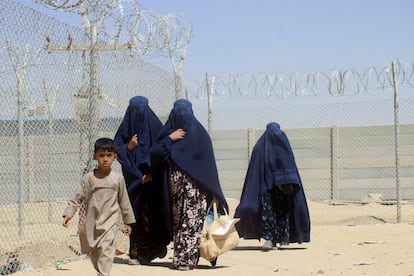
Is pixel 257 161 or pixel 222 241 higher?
pixel 257 161

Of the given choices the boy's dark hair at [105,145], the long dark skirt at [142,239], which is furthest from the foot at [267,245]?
the boy's dark hair at [105,145]

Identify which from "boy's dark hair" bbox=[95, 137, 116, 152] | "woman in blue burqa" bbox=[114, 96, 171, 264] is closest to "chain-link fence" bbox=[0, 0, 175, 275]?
"woman in blue burqa" bbox=[114, 96, 171, 264]

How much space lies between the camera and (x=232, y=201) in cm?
1410

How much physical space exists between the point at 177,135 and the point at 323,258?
191cm

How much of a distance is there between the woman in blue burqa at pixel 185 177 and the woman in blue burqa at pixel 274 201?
181cm

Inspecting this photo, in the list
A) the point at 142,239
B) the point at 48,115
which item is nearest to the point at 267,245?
the point at 142,239

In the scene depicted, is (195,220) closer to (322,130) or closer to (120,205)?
(120,205)

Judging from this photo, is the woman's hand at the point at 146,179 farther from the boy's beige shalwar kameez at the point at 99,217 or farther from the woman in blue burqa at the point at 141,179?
the boy's beige shalwar kameez at the point at 99,217

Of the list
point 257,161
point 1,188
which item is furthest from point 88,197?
point 257,161

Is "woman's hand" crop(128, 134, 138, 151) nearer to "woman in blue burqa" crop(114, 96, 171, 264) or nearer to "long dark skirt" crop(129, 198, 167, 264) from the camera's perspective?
"woman in blue burqa" crop(114, 96, 171, 264)

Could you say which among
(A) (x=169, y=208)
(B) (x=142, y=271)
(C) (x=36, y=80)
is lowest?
(B) (x=142, y=271)

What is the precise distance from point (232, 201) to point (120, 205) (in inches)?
323

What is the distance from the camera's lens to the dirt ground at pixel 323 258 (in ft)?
23.9

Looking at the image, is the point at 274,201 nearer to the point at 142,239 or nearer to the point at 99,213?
the point at 142,239
